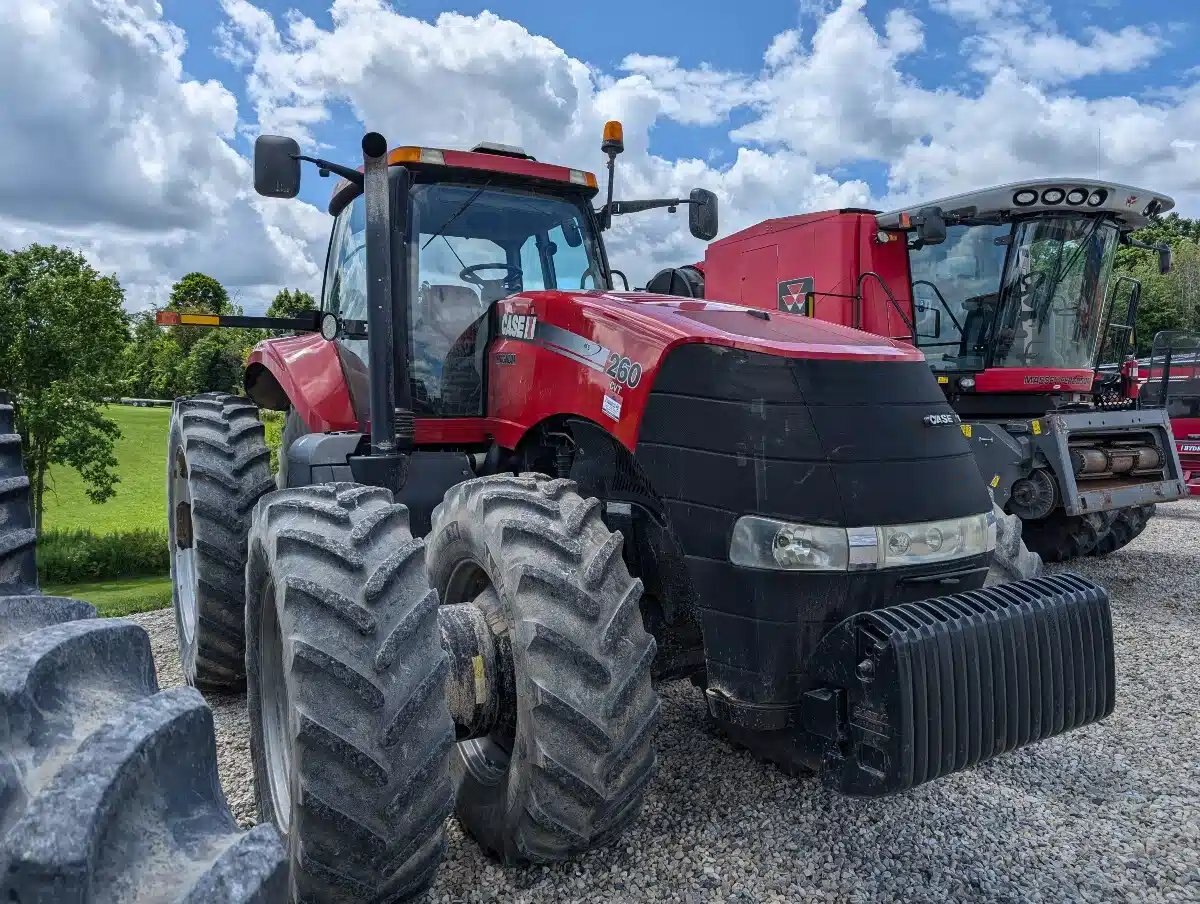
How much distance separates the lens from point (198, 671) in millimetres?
4180

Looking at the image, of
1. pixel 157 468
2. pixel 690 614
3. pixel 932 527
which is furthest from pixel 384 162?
pixel 157 468

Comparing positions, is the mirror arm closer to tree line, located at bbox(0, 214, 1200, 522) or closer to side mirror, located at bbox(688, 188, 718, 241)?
side mirror, located at bbox(688, 188, 718, 241)

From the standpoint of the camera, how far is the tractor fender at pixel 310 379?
3881 mm

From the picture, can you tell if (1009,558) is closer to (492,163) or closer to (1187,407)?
(492,163)

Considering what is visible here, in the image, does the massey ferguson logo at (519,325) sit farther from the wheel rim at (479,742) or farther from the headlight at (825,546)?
the headlight at (825,546)

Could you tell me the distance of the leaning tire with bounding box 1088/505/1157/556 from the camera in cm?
817

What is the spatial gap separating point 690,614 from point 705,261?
7715 mm

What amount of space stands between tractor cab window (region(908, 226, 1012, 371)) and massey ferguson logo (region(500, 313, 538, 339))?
5370mm

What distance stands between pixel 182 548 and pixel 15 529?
2.63m

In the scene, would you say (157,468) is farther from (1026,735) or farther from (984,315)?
(1026,735)

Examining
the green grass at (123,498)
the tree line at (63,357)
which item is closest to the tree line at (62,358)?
the tree line at (63,357)

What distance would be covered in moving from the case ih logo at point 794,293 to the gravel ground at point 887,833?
16.1 feet

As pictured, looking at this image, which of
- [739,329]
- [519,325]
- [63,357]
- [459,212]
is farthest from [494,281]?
[63,357]

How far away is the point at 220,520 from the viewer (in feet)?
12.8
